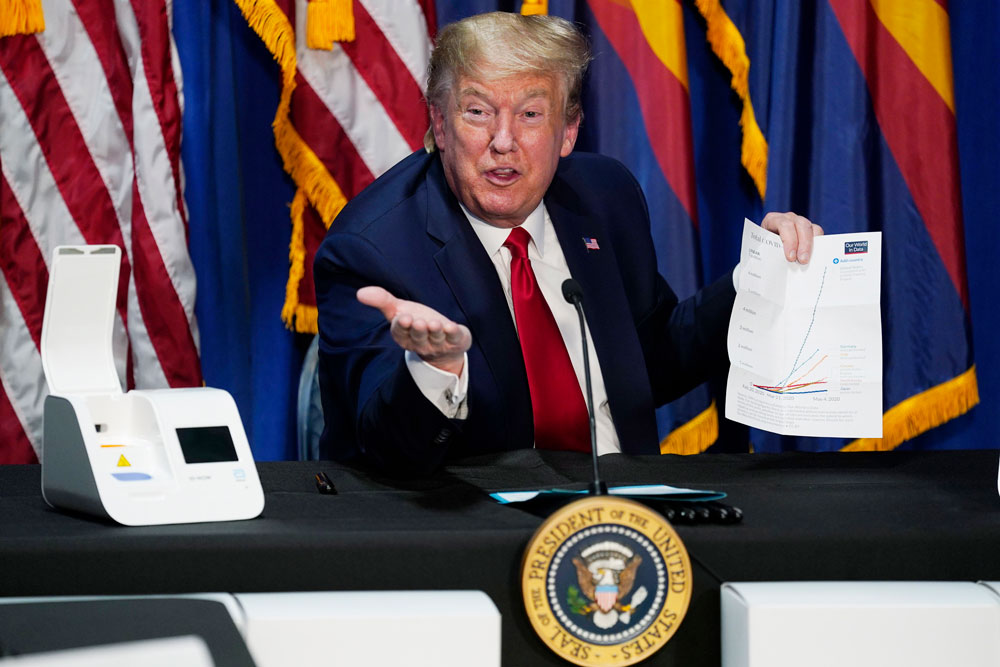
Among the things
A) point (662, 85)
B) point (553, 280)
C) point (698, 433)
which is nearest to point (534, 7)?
point (662, 85)

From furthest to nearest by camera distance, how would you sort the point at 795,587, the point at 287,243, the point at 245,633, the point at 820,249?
1. the point at 287,243
2. the point at 820,249
3. the point at 795,587
4. the point at 245,633

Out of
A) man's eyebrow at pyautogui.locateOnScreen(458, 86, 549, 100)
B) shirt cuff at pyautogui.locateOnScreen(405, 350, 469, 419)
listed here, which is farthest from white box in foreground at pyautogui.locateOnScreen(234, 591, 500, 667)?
man's eyebrow at pyautogui.locateOnScreen(458, 86, 549, 100)

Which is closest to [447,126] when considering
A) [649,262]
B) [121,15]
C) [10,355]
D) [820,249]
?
[649,262]

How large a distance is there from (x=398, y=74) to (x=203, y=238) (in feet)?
2.08

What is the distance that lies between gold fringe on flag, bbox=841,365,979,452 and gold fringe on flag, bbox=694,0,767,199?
0.64 metres

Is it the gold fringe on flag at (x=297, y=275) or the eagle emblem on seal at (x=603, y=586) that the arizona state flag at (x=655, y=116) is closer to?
the gold fringe on flag at (x=297, y=275)

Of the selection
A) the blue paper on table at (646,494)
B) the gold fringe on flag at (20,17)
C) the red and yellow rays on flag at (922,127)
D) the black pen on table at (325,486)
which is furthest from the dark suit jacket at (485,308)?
the gold fringe on flag at (20,17)

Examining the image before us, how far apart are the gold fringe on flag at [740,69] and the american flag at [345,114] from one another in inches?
27.7

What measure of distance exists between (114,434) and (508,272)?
0.98 metres

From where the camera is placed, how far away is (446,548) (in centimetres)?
128

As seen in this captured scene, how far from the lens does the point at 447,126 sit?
7.48 feet

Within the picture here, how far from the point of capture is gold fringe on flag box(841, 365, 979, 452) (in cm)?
286

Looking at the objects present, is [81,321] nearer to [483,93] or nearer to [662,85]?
[483,93]

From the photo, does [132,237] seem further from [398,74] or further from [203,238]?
[398,74]
